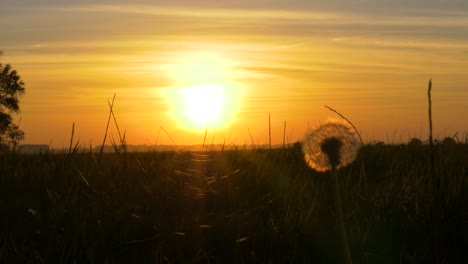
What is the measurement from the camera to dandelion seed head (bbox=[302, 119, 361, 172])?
5.70ft

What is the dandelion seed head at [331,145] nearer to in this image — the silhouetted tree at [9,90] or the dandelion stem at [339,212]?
the dandelion stem at [339,212]

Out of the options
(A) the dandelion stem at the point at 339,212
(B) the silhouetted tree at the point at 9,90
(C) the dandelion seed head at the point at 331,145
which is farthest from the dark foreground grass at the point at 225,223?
(B) the silhouetted tree at the point at 9,90

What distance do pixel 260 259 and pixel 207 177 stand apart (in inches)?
71.4

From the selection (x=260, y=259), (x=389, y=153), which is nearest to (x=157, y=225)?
(x=260, y=259)

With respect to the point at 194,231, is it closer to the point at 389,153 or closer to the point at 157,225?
the point at 157,225

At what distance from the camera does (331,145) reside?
179 cm

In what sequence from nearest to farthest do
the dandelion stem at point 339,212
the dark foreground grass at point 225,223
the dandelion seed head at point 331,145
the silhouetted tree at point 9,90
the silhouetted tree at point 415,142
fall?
1. the dandelion stem at point 339,212
2. the dandelion seed head at point 331,145
3. the dark foreground grass at point 225,223
4. the silhouetted tree at point 415,142
5. the silhouetted tree at point 9,90

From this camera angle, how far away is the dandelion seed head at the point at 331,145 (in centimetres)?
174

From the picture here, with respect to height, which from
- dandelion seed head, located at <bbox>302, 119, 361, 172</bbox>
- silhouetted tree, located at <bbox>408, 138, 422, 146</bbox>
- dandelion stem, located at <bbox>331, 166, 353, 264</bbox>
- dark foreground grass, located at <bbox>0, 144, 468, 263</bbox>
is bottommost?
dark foreground grass, located at <bbox>0, 144, 468, 263</bbox>

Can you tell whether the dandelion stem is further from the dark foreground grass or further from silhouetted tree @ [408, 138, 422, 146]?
silhouetted tree @ [408, 138, 422, 146]

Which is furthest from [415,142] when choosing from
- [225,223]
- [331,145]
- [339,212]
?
[339,212]

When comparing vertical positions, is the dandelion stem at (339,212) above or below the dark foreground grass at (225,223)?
above

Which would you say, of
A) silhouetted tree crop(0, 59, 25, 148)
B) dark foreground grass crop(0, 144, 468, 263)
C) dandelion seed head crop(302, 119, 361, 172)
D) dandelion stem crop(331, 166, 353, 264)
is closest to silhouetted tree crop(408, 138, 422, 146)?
dark foreground grass crop(0, 144, 468, 263)

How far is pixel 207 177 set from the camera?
4.89m
